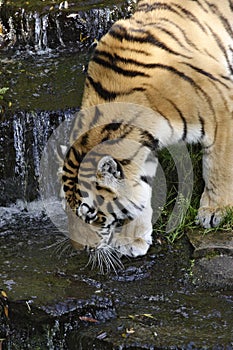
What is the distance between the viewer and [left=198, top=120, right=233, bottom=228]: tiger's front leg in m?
5.38

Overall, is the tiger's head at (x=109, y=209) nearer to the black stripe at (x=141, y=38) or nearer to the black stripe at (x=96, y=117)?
the black stripe at (x=96, y=117)

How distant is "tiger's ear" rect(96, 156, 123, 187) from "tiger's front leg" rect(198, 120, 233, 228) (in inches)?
31.8

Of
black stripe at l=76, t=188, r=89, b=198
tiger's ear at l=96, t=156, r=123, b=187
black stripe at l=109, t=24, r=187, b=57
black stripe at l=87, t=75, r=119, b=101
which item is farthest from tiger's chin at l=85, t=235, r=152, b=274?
black stripe at l=109, t=24, r=187, b=57

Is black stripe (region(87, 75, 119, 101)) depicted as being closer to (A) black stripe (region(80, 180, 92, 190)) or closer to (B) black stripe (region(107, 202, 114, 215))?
(A) black stripe (region(80, 180, 92, 190))

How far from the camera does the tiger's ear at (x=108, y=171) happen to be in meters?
4.82

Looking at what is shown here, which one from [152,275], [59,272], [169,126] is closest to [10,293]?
[59,272]

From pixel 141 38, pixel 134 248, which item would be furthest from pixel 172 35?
pixel 134 248

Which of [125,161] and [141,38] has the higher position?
[141,38]

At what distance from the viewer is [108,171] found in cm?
489

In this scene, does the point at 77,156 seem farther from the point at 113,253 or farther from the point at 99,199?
the point at 113,253

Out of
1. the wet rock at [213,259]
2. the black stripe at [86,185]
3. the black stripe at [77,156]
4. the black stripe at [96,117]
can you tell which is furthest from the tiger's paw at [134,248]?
the black stripe at [96,117]

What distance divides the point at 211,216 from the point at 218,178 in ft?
0.91

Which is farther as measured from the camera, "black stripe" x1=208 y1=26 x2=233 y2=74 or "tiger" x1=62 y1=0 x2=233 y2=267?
"black stripe" x1=208 y1=26 x2=233 y2=74

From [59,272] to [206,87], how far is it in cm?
156
